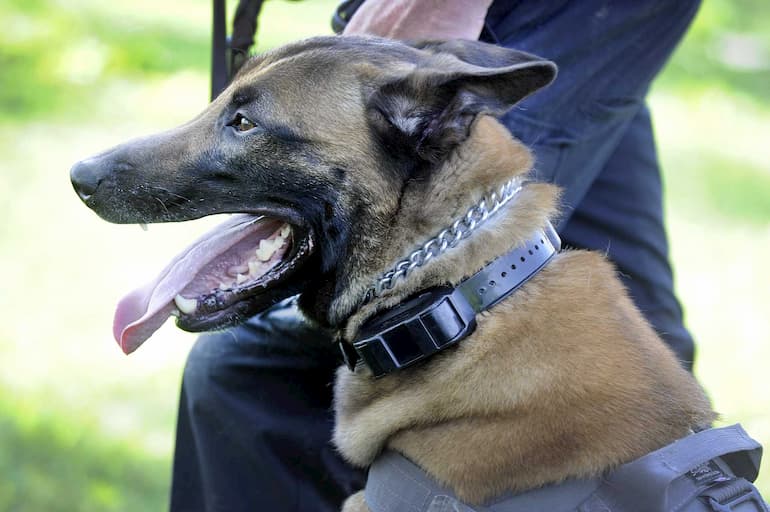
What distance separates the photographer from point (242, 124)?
2.59m

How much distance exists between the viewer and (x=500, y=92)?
230 centimetres

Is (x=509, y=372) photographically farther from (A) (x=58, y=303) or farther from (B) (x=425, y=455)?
(A) (x=58, y=303)

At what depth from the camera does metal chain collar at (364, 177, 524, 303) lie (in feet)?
8.10

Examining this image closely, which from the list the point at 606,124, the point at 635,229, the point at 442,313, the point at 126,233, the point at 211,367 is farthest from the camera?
the point at 126,233

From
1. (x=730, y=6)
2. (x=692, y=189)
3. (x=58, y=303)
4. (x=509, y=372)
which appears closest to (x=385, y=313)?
(x=509, y=372)

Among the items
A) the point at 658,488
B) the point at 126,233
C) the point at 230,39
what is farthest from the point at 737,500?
the point at 126,233

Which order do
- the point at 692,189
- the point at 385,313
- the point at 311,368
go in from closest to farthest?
1. the point at 385,313
2. the point at 311,368
3. the point at 692,189

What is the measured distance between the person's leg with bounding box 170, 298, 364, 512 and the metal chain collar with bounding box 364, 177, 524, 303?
73cm

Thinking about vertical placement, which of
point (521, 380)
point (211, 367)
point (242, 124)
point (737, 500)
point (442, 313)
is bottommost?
point (211, 367)

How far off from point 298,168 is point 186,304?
0.44 metres

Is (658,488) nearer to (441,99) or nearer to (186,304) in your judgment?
(441,99)

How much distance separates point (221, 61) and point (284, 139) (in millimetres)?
943

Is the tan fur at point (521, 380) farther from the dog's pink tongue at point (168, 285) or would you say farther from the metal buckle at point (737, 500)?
the dog's pink tongue at point (168, 285)

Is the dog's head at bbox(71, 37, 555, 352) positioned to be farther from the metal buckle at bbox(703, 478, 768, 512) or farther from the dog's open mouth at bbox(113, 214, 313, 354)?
the metal buckle at bbox(703, 478, 768, 512)
